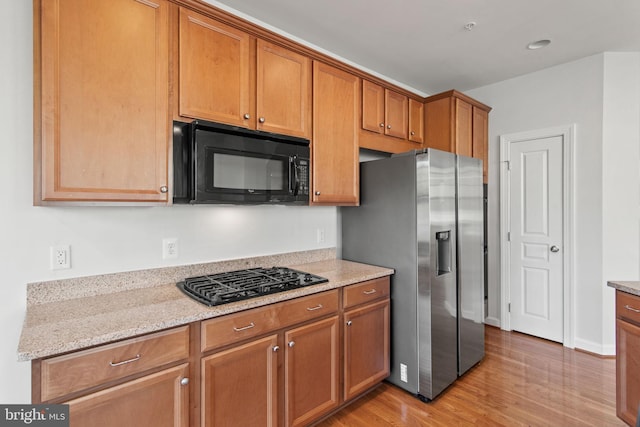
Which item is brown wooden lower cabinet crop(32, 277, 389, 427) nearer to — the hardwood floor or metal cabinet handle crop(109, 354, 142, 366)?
metal cabinet handle crop(109, 354, 142, 366)

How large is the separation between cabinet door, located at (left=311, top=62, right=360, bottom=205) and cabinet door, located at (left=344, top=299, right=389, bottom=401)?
83 cm

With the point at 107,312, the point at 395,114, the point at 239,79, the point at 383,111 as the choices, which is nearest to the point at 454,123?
the point at 395,114

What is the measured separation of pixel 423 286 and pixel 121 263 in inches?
74.4

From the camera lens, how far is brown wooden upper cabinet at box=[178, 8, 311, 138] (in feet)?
5.68

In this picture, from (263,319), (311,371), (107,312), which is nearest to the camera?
(107,312)

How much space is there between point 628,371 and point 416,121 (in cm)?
241

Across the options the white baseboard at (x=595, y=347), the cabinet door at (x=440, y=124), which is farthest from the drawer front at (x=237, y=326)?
the white baseboard at (x=595, y=347)

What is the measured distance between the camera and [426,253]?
2277 mm

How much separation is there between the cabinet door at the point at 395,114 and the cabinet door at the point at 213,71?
1.38 meters

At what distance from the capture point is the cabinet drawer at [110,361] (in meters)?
1.12

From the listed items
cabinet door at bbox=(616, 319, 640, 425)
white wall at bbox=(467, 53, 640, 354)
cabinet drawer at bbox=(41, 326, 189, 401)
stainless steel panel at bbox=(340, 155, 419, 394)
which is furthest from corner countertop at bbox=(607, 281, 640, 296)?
cabinet drawer at bbox=(41, 326, 189, 401)

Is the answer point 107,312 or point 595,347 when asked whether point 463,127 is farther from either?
point 107,312

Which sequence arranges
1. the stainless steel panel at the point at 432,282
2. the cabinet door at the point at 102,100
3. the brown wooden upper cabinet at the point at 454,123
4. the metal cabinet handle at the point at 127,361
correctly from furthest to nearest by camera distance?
the brown wooden upper cabinet at the point at 454,123, the stainless steel panel at the point at 432,282, the cabinet door at the point at 102,100, the metal cabinet handle at the point at 127,361

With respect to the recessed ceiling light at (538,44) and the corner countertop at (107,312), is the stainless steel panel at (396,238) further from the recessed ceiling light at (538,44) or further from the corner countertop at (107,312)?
the recessed ceiling light at (538,44)
